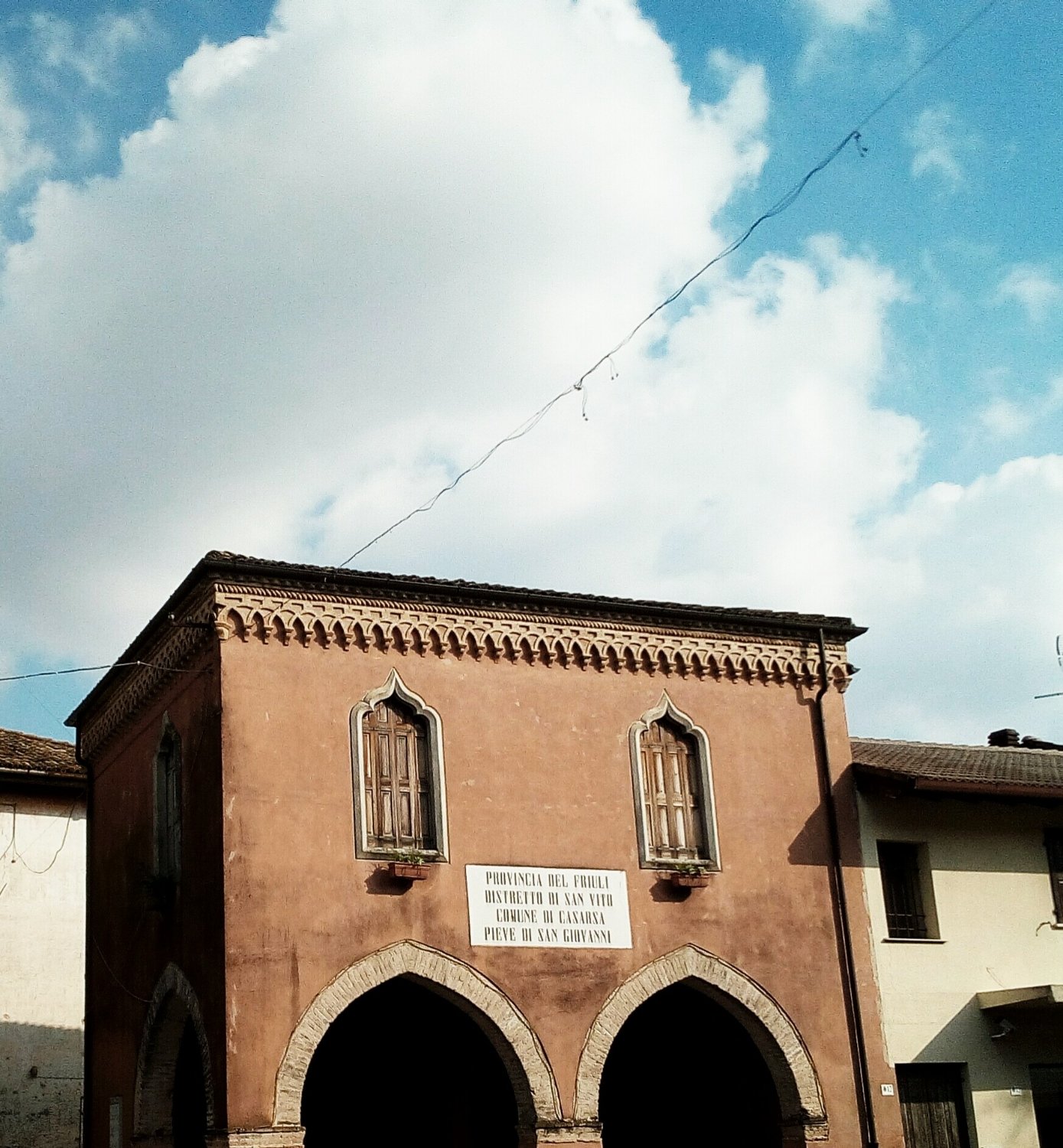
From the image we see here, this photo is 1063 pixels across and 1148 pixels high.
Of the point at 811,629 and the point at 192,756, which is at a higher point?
the point at 811,629

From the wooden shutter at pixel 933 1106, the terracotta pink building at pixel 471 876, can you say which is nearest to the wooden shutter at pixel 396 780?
the terracotta pink building at pixel 471 876

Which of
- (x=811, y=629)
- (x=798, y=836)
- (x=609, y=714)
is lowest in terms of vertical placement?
(x=798, y=836)

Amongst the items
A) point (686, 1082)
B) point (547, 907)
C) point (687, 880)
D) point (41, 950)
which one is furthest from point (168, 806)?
point (41, 950)

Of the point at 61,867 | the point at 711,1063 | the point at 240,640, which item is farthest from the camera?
the point at 61,867

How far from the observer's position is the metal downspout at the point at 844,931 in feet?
60.2

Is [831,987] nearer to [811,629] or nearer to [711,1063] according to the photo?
[711,1063]

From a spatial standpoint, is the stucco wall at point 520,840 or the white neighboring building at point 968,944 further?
the white neighboring building at point 968,944

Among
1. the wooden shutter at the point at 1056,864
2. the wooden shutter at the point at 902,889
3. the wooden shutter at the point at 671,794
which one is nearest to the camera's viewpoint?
the wooden shutter at the point at 671,794

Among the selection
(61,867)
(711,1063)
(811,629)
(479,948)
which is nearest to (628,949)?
(479,948)

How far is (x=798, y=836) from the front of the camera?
19281mm

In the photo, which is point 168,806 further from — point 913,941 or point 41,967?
point 913,941

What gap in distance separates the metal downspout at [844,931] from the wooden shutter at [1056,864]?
320 cm

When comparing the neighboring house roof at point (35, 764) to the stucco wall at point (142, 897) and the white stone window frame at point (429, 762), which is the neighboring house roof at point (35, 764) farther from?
the white stone window frame at point (429, 762)

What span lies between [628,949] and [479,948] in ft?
6.05
